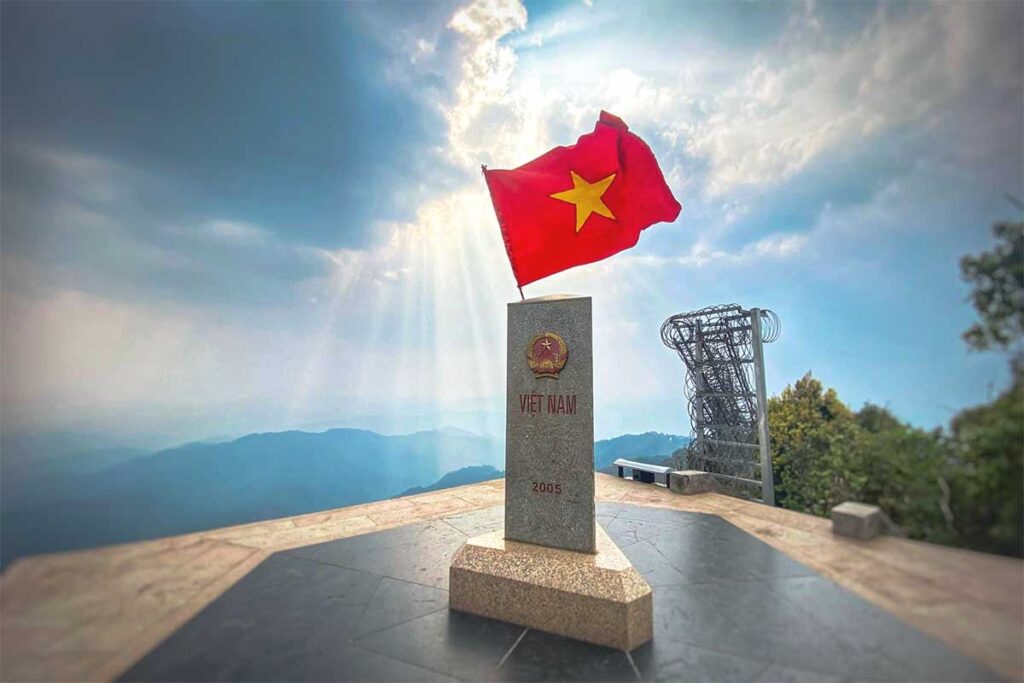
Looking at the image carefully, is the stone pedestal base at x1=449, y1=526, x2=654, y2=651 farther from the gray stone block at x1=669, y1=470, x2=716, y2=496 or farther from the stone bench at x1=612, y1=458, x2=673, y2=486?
the stone bench at x1=612, y1=458, x2=673, y2=486

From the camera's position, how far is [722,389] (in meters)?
6.48

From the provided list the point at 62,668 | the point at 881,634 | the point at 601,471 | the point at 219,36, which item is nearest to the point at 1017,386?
the point at 881,634

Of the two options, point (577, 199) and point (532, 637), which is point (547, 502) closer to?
point (532, 637)

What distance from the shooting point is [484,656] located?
3.26 metres

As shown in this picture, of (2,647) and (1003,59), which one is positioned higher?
(1003,59)

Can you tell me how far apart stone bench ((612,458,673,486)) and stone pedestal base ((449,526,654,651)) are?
194 inches

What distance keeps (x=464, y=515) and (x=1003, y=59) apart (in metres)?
7.54

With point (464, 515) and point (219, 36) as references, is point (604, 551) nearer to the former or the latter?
point (464, 515)

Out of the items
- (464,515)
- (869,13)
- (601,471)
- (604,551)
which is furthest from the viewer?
(601,471)

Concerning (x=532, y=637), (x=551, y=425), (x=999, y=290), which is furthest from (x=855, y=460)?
→ (x=532, y=637)

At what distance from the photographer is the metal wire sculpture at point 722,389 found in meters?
5.84

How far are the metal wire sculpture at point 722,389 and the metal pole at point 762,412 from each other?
0.02 m

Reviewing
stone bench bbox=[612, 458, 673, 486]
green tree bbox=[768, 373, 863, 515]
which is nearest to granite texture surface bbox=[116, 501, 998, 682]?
green tree bbox=[768, 373, 863, 515]

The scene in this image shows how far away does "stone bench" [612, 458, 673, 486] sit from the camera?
8640mm
